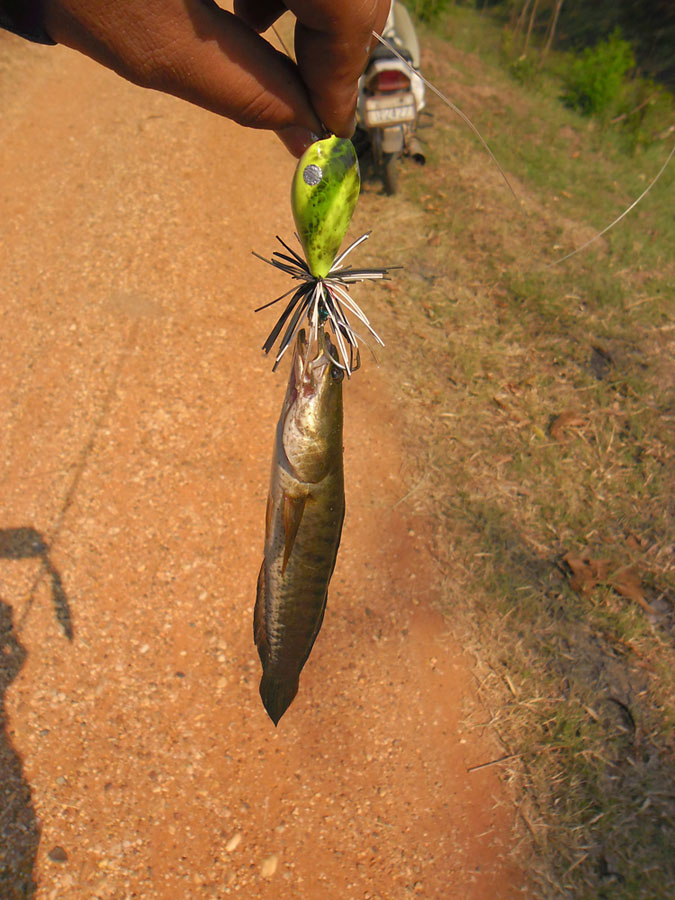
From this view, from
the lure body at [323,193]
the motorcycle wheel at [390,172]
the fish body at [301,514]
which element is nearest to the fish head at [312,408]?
the fish body at [301,514]

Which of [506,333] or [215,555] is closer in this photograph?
[215,555]

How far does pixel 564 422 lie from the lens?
5109 millimetres

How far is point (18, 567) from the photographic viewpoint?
401 centimetres

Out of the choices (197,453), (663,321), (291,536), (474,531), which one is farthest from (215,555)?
(663,321)

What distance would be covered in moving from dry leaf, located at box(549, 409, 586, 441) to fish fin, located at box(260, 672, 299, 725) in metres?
3.34

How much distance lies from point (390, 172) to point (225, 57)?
557 cm

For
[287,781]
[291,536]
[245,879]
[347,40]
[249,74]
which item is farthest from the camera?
[287,781]

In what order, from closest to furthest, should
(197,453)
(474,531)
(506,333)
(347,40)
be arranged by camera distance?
(347,40) → (474,531) → (197,453) → (506,333)

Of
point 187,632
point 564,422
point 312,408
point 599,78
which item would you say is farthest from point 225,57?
point 599,78

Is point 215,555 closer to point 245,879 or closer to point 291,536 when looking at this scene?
point 245,879

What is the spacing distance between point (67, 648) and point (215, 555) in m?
0.96

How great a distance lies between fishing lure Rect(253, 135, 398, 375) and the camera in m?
1.68

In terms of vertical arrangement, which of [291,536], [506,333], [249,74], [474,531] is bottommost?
[474,531]

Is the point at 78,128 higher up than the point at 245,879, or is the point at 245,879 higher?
the point at 78,128
